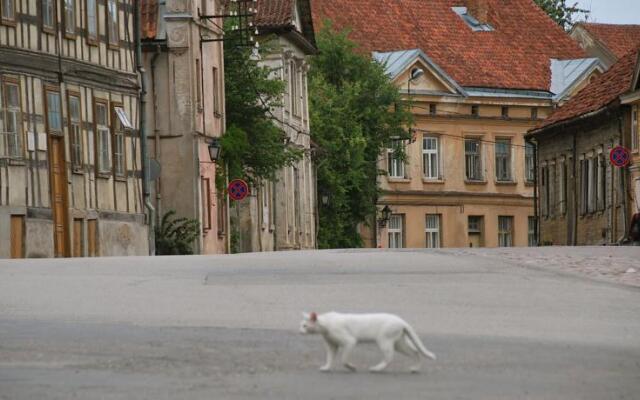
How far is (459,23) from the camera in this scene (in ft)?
327

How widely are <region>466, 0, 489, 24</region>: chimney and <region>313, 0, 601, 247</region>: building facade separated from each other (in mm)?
1732

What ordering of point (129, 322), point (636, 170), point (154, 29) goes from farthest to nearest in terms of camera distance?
point (636, 170), point (154, 29), point (129, 322)

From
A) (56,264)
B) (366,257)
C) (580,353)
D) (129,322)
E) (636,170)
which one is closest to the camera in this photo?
(580,353)

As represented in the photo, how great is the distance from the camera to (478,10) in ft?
333

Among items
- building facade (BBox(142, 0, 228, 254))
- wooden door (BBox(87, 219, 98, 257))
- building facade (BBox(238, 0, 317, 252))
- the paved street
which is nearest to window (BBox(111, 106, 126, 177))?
wooden door (BBox(87, 219, 98, 257))

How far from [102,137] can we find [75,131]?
226 centimetres

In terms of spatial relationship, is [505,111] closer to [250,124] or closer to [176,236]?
[250,124]

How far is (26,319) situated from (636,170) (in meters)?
48.3

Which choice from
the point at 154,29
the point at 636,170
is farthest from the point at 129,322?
the point at 636,170

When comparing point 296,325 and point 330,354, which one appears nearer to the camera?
point 330,354

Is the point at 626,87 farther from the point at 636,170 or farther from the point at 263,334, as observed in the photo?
the point at 263,334

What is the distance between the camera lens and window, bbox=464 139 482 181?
95812 mm

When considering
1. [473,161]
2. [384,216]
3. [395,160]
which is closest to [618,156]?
[384,216]

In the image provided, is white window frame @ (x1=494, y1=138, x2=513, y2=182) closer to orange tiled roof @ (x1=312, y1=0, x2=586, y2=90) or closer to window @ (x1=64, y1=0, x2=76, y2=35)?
orange tiled roof @ (x1=312, y1=0, x2=586, y2=90)
